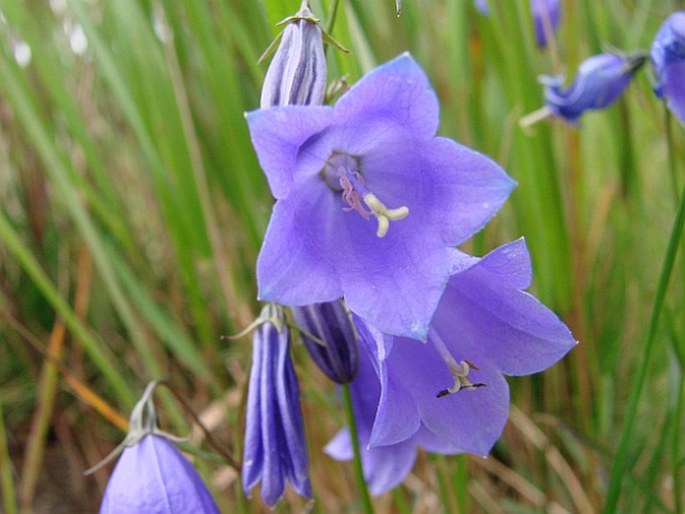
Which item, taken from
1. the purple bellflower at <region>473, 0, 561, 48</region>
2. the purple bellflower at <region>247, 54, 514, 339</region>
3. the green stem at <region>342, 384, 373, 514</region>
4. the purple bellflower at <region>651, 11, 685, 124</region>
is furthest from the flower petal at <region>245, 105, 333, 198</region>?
the purple bellflower at <region>473, 0, 561, 48</region>

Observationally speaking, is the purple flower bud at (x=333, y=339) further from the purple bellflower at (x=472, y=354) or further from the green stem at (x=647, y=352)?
the green stem at (x=647, y=352)

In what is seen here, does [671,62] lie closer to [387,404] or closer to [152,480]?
[387,404]

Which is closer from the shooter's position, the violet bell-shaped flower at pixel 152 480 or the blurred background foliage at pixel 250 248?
the violet bell-shaped flower at pixel 152 480

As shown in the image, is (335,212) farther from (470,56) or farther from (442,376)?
(470,56)

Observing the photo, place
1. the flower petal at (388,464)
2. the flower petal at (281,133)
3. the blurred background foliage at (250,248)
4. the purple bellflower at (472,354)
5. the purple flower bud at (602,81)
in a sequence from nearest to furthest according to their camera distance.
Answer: the flower petal at (281,133)
the purple bellflower at (472,354)
the flower petal at (388,464)
the purple flower bud at (602,81)
the blurred background foliage at (250,248)

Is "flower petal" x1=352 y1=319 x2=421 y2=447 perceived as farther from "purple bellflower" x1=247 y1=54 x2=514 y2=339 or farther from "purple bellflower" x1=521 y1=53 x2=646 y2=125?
"purple bellflower" x1=521 y1=53 x2=646 y2=125

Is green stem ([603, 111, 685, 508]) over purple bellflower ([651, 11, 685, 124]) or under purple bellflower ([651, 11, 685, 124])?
under

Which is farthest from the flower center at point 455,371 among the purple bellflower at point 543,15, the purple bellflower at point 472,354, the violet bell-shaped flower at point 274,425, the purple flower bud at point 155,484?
the purple bellflower at point 543,15

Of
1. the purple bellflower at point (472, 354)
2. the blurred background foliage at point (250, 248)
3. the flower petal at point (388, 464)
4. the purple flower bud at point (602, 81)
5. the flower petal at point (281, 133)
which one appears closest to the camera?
the flower petal at point (281, 133)
